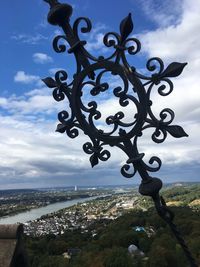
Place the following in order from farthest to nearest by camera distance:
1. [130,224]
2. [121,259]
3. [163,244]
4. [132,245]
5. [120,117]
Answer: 1. [130,224]
2. [132,245]
3. [163,244]
4. [121,259]
5. [120,117]

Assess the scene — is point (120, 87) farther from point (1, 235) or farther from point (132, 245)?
point (132, 245)

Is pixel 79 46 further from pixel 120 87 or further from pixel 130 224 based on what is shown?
pixel 130 224

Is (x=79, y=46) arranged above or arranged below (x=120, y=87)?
above

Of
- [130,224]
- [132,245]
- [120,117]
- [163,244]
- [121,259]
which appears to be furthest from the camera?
[130,224]

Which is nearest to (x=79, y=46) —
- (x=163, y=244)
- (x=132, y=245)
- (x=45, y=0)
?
(x=45, y=0)

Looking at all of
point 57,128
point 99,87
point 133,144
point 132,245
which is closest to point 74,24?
point 99,87

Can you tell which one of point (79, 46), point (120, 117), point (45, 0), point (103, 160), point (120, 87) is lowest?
point (103, 160)

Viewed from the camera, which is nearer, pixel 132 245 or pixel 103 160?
pixel 103 160

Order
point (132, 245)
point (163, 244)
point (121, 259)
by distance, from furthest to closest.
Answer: point (132, 245) < point (163, 244) < point (121, 259)

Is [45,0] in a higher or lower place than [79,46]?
higher
